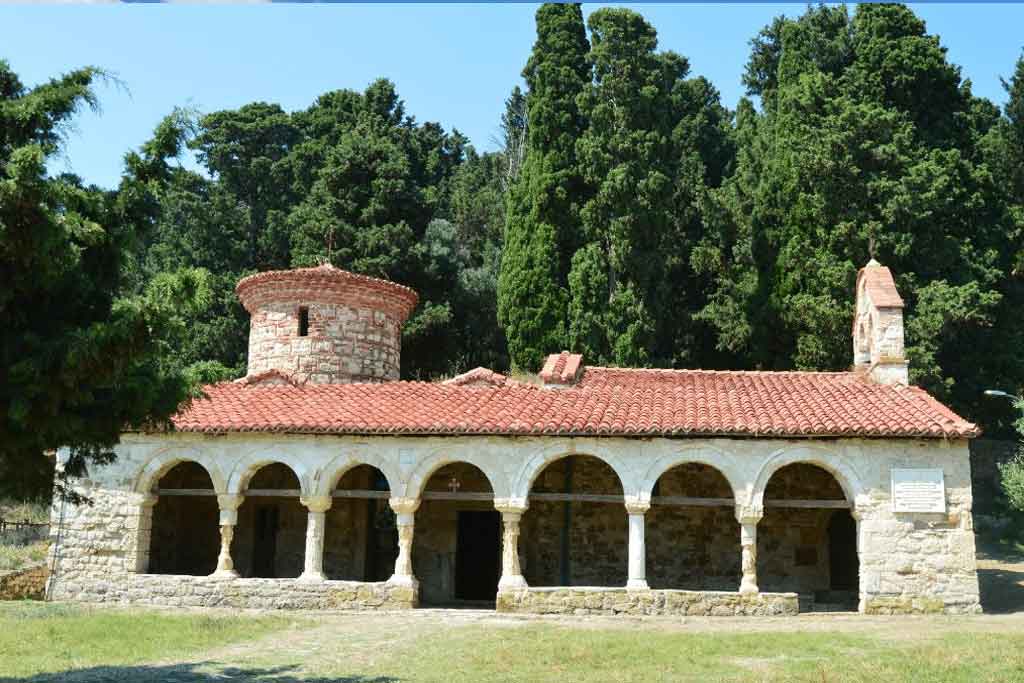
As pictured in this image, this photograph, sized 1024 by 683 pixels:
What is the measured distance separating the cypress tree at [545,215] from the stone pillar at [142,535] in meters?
12.5

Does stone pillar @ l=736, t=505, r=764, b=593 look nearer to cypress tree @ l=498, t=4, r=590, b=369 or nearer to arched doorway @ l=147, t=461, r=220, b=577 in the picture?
arched doorway @ l=147, t=461, r=220, b=577

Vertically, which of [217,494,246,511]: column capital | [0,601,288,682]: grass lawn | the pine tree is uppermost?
the pine tree

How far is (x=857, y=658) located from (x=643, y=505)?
508 cm

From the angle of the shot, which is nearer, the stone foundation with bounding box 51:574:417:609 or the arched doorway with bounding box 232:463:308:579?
the stone foundation with bounding box 51:574:417:609

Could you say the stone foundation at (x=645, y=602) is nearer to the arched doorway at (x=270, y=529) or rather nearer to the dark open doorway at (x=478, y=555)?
the dark open doorway at (x=478, y=555)

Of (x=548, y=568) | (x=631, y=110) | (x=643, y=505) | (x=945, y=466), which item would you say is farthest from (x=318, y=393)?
(x=631, y=110)

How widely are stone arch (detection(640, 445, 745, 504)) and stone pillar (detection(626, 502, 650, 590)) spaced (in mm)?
187

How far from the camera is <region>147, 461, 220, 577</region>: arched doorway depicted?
1794cm

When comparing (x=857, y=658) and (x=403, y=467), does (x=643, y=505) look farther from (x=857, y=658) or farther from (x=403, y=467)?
(x=857, y=658)

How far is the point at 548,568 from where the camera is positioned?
17375mm

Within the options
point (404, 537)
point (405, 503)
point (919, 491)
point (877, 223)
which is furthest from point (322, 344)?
point (877, 223)

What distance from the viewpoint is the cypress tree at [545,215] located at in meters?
26.8

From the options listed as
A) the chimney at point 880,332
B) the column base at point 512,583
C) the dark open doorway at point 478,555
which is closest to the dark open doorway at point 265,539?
the dark open doorway at point 478,555

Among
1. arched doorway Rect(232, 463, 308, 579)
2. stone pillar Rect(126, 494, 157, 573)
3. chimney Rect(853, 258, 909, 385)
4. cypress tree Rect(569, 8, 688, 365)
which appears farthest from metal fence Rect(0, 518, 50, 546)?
chimney Rect(853, 258, 909, 385)
